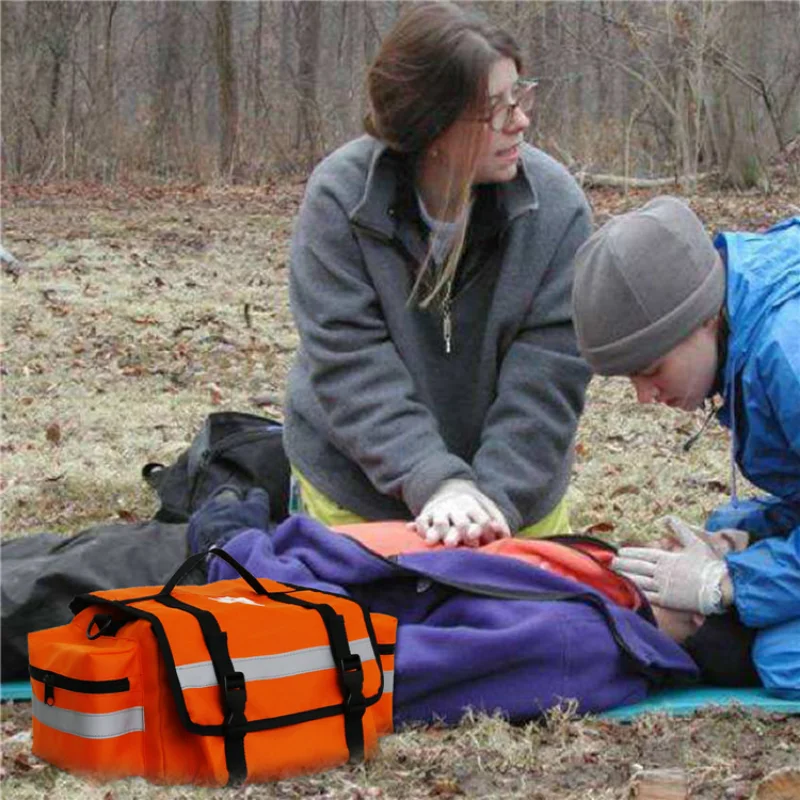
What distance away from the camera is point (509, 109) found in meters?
3.73

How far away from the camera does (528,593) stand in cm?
325

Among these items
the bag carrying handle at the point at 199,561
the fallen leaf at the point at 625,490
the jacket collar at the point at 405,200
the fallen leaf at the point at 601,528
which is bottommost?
the fallen leaf at the point at 625,490

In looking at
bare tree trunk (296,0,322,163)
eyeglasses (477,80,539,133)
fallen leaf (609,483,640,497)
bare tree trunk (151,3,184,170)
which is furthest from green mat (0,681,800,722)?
bare tree trunk (151,3,184,170)

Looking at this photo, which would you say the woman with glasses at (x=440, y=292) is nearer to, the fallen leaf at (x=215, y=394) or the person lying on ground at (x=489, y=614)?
the person lying on ground at (x=489, y=614)

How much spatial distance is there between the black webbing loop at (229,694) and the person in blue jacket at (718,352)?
3.00ft

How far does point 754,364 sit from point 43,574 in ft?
5.44

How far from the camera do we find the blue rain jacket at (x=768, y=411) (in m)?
3.12

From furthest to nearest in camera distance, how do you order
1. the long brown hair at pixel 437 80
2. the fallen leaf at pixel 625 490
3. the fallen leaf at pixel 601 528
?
1. the fallen leaf at pixel 625 490
2. the fallen leaf at pixel 601 528
3. the long brown hair at pixel 437 80

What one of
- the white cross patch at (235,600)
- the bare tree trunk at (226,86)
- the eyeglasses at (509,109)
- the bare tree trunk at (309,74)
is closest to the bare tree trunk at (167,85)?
the bare tree trunk at (226,86)

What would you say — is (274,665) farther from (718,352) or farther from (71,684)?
(718,352)

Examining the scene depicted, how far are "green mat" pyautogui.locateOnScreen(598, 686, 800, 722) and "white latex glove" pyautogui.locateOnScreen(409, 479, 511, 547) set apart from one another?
1.59 feet

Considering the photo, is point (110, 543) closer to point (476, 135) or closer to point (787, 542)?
point (476, 135)

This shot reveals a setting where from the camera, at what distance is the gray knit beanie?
3096 millimetres

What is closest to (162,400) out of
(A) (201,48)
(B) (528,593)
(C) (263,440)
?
(C) (263,440)
